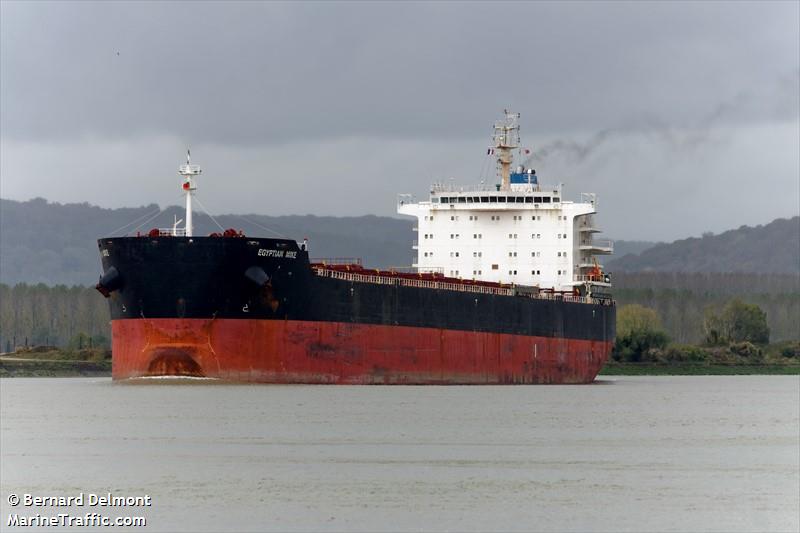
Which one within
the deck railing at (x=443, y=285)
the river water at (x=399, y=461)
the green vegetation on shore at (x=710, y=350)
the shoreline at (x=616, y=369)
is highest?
the deck railing at (x=443, y=285)

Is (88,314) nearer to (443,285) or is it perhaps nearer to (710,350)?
(710,350)

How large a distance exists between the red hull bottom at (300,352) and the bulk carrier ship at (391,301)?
0.13ft

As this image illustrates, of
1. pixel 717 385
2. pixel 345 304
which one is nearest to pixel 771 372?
pixel 717 385

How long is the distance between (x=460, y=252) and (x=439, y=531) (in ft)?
115

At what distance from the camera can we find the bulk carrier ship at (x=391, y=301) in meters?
38.8

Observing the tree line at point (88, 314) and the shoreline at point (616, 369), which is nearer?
the shoreline at point (616, 369)

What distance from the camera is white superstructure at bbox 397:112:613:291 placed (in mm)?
53125

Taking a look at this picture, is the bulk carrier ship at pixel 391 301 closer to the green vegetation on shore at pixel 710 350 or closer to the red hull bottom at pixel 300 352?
the red hull bottom at pixel 300 352

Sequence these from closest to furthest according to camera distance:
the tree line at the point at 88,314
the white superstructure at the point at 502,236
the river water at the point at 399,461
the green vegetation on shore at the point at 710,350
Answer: the river water at the point at 399,461 < the white superstructure at the point at 502,236 < the green vegetation on shore at the point at 710,350 < the tree line at the point at 88,314

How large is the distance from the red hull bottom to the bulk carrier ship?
0.13ft

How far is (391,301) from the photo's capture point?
142ft

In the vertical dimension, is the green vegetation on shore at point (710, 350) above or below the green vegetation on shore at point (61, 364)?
above

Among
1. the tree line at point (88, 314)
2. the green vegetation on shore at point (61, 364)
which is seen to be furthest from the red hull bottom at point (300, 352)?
the tree line at point (88, 314)

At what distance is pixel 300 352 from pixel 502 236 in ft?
48.6
